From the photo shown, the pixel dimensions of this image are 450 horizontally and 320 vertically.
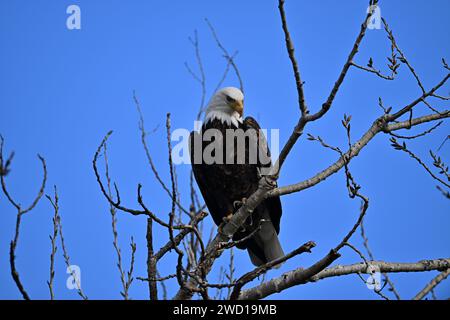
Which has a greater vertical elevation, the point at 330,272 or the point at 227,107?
the point at 227,107

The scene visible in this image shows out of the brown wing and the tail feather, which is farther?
the tail feather

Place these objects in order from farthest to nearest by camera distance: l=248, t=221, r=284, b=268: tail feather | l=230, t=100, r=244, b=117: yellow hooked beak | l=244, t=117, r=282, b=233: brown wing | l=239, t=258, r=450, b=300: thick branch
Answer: l=248, t=221, r=284, b=268: tail feather → l=230, t=100, r=244, b=117: yellow hooked beak → l=244, t=117, r=282, b=233: brown wing → l=239, t=258, r=450, b=300: thick branch

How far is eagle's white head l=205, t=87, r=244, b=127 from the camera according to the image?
18.1 ft

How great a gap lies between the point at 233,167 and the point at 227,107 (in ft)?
2.06

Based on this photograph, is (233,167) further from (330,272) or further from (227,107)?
(330,272)

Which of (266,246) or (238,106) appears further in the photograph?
(266,246)

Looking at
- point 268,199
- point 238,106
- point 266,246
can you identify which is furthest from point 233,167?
point 266,246

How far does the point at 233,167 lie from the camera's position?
5371mm

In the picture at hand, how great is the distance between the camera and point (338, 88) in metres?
3.23

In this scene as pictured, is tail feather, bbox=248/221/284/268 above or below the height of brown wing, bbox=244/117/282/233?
below

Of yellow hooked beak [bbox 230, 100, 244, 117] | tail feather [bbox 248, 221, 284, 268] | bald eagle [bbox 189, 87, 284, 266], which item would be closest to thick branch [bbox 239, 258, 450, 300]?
bald eagle [bbox 189, 87, 284, 266]

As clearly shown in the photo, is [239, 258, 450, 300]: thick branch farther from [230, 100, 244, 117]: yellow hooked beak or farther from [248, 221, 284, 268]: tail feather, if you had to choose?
[230, 100, 244, 117]: yellow hooked beak
